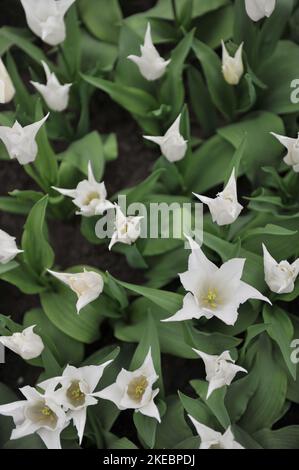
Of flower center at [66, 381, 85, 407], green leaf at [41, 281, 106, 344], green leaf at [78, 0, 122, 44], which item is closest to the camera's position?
flower center at [66, 381, 85, 407]

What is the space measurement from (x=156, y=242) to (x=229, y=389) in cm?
44

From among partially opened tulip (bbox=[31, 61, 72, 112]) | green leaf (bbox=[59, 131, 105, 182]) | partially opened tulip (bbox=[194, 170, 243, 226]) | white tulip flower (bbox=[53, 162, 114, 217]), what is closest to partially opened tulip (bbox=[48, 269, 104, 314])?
white tulip flower (bbox=[53, 162, 114, 217])

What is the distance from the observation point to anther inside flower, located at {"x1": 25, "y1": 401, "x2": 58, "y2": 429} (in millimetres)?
1496

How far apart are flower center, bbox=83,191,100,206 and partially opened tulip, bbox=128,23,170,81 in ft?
1.16

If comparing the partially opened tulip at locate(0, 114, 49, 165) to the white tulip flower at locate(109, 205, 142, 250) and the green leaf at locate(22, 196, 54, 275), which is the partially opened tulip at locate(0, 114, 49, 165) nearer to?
the green leaf at locate(22, 196, 54, 275)

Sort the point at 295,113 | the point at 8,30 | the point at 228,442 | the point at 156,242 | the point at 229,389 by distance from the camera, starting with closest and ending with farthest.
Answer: the point at 228,442 → the point at 229,389 → the point at 156,242 → the point at 295,113 → the point at 8,30


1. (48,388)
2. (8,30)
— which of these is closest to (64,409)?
(48,388)

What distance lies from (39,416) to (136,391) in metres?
0.23

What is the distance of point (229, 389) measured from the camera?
5.10ft

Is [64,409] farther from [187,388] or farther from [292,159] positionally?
[292,159]

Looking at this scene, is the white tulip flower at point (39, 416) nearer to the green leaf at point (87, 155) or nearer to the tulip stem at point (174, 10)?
the green leaf at point (87, 155)

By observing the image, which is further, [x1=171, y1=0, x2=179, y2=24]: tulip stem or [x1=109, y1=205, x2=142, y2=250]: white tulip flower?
[x1=171, y1=0, x2=179, y2=24]: tulip stem

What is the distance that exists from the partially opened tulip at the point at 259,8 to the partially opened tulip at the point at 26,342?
916mm

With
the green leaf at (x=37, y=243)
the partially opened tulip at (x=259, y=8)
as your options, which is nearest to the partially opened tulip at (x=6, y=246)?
the green leaf at (x=37, y=243)
